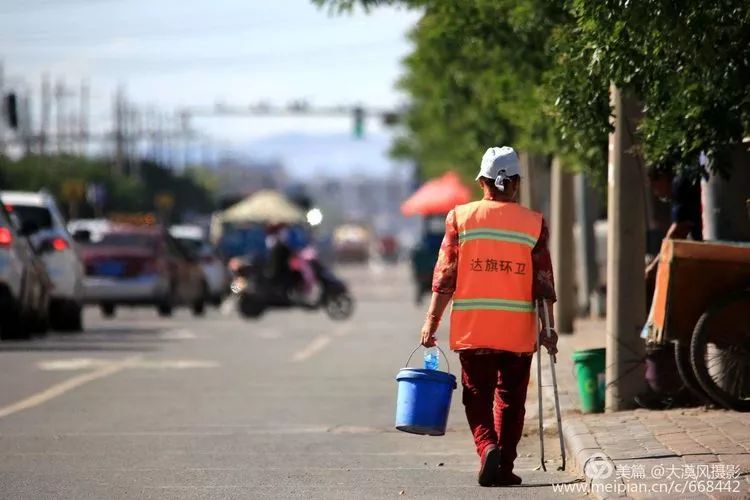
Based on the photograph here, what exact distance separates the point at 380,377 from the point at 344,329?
37.3 feet

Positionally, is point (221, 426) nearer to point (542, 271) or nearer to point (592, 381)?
point (592, 381)

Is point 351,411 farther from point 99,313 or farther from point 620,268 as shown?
point 99,313

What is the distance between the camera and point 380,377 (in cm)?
1925

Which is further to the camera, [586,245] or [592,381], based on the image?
[586,245]

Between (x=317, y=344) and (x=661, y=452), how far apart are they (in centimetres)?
1529

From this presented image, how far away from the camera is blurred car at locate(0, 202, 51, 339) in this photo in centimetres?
2341

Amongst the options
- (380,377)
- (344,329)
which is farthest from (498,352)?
(344,329)

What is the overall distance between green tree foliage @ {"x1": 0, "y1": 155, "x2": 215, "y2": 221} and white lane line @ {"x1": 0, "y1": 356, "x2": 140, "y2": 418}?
52.1 metres

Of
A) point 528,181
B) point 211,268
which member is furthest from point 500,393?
point 211,268

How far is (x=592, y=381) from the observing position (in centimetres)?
1379

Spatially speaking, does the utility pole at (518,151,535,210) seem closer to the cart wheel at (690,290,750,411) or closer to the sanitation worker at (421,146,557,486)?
the cart wheel at (690,290,750,411)

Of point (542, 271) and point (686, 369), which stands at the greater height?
point (542, 271)

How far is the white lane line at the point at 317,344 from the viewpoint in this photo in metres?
22.9

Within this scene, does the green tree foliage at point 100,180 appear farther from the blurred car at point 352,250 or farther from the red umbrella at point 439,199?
the red umbrella at point 439,199
